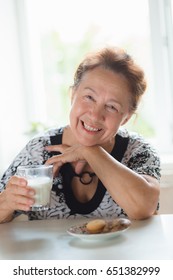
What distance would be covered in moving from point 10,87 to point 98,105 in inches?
49.4

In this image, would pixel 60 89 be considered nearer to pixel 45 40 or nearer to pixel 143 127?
pixel 45 40

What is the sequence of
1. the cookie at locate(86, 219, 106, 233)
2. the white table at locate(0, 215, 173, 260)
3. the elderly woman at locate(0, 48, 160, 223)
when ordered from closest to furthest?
the white table at locate(0, 215, 173, 260)
the cookie at locate(86, 219, 106, 233)
the elderly woman at locate(0, 48, 160, 223)

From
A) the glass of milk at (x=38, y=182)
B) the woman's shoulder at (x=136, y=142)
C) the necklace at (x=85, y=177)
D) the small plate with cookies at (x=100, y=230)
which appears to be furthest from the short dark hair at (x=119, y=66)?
the small plate with cookies at (x=100, y=230)

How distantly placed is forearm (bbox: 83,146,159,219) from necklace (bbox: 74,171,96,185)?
16 cm

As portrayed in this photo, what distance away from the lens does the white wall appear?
2.65 metres

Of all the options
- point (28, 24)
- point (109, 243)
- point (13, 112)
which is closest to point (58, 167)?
point (109, 243)

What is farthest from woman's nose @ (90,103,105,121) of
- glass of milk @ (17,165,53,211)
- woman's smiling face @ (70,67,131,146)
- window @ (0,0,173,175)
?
window @ (0,0,173,175)

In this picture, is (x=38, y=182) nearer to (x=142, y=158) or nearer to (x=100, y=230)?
(x=100, y=230)

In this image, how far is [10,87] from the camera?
9.05 feet

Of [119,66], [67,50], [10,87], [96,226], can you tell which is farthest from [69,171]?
[67,50]

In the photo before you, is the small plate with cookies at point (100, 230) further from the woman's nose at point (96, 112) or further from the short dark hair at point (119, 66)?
the short dark hair at point (119, 66)

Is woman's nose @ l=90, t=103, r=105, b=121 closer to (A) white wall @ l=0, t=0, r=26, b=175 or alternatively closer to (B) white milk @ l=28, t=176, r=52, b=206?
(B) white milk @ l=28, t=176, r=52, b=206
